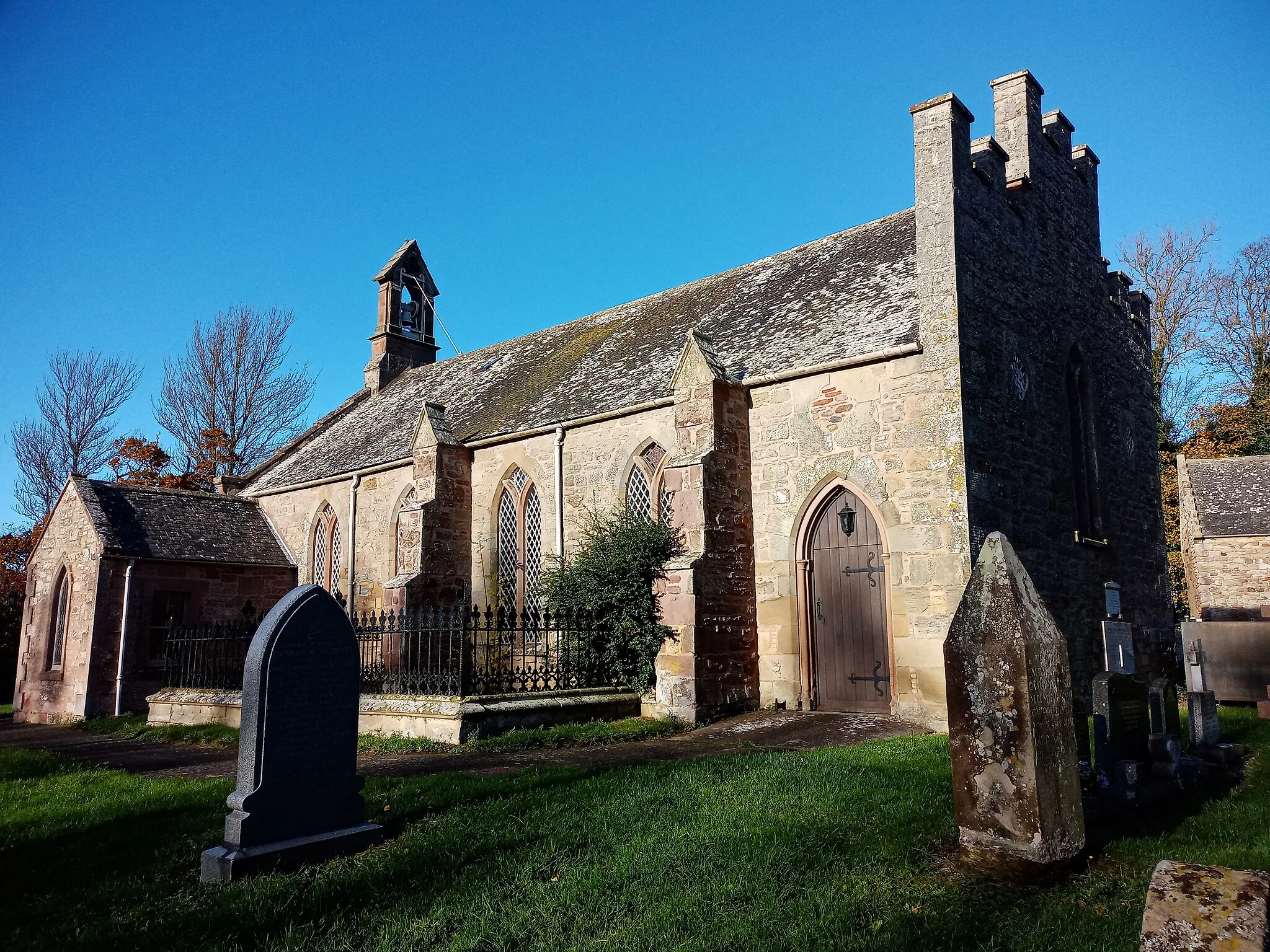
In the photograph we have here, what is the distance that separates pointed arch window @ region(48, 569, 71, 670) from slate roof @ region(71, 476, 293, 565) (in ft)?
5.62

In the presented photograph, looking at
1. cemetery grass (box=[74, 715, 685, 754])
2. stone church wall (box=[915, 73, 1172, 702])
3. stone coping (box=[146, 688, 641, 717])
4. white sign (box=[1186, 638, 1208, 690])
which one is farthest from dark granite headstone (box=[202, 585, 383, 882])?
white sign (box=[1186, 638, 1208, 690])

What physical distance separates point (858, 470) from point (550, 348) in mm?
11547

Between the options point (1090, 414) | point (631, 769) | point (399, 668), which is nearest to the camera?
point (631, 769)

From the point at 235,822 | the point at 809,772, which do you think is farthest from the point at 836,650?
the point at 235,822

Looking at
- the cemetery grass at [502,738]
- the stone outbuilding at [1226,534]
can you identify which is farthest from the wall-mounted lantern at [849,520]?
the stone outbuilding at [1226,534]

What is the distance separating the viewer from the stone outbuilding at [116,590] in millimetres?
18734

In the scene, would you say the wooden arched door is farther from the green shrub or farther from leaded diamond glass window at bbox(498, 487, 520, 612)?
leaded diamond glass window at bbox(498, 487, 520, 612)

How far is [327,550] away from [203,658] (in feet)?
23.3

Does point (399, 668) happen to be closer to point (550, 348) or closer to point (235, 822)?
point (235, 822)

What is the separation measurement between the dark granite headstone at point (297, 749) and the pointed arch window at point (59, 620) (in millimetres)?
16808

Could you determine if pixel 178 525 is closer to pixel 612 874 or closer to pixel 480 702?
pixel 480 702

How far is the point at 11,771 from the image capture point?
34.7 feet

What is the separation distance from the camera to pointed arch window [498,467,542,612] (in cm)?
1850

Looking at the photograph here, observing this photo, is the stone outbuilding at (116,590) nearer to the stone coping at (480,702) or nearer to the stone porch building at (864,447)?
the stone porch building at (864,447)
